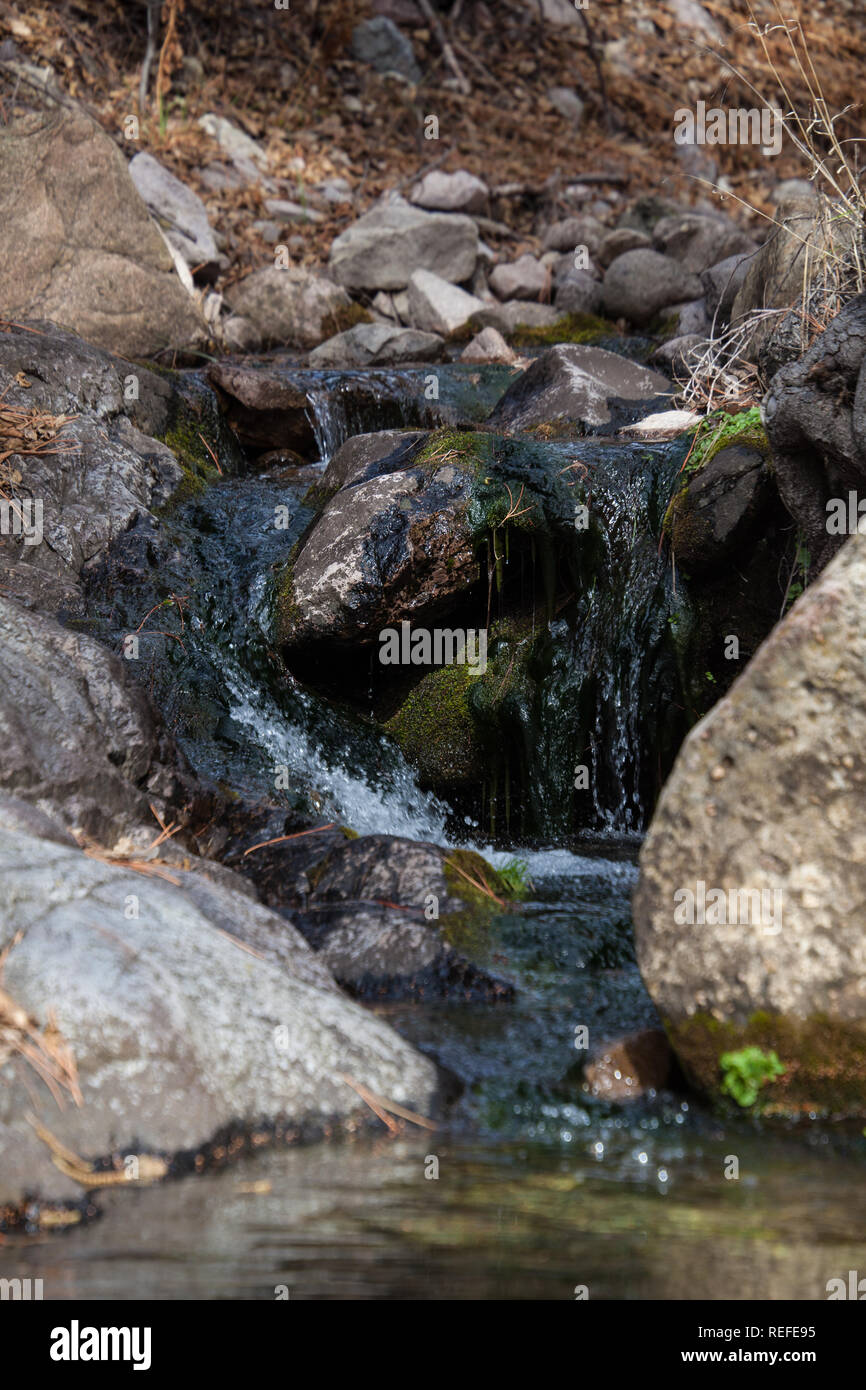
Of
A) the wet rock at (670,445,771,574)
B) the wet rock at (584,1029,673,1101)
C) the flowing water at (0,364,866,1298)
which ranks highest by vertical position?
the wet rock at (670,445,771,574)

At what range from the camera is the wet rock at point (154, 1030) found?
2.59 meters

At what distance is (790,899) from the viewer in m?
2.88

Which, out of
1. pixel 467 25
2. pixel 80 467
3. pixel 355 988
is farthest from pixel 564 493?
pixel 467 25

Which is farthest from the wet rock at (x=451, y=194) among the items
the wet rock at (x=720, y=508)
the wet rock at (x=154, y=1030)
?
the wet rock at (x=154, y=1030)

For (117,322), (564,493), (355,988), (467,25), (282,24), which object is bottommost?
(355,988)

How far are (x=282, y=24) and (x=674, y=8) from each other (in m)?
6.96

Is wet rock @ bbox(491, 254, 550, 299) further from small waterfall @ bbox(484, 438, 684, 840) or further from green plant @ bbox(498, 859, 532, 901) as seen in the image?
green plant @ bbox(498, 859, 532, 901)

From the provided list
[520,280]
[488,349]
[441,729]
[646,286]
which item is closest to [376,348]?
[488,349]

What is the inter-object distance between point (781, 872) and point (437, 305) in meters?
9.78

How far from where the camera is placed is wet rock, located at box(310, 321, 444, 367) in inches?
415

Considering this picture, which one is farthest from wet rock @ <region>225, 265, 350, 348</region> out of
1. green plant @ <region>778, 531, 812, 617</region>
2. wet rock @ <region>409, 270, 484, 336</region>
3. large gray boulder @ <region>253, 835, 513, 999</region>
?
large gray boulder @ <region>253, 835, 513, 999</region>

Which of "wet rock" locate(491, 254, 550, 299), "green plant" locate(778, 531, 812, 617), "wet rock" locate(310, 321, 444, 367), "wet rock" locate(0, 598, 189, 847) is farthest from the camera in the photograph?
"wet rock" locate(491, 254, 550, 299)

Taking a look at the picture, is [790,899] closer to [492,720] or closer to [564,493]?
[492,720]

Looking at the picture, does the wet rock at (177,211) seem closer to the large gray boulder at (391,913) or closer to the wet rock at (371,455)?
the wet rock at (371,455)
